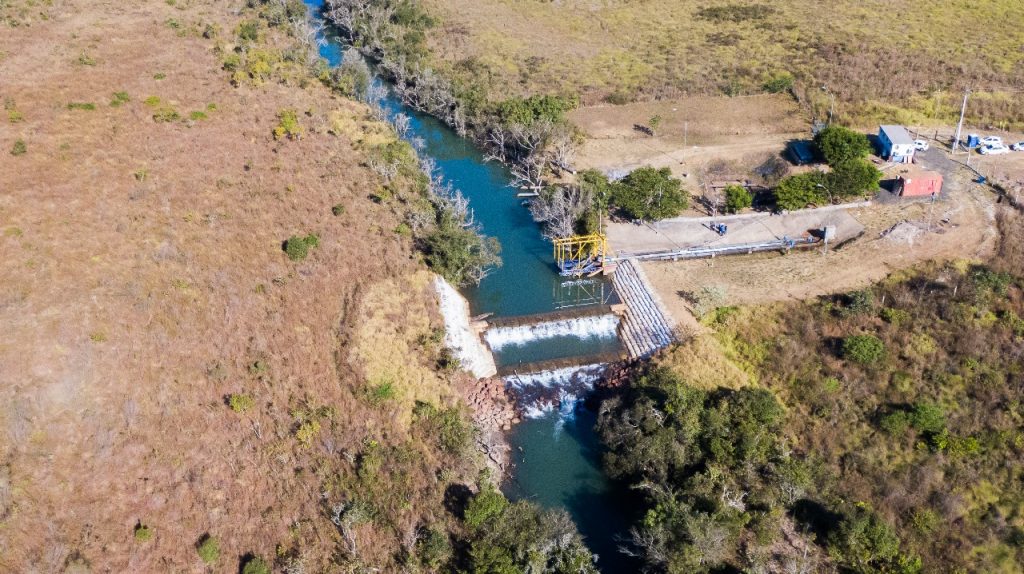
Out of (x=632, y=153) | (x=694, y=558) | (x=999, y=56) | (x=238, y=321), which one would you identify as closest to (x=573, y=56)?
(x=632, y=153)

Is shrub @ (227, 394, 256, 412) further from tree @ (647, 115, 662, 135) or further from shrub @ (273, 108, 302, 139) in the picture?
tree @ (647, 115, 662, 135)

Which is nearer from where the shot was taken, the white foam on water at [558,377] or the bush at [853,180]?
the white foam on water at [558,377]

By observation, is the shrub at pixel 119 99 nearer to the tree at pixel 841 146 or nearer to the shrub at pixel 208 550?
the shrub at pixel 208 550

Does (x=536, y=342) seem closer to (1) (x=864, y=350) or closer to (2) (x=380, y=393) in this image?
(2) (x=380, y=393)

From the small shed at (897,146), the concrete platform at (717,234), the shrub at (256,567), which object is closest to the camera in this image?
the shrub at (256,567)

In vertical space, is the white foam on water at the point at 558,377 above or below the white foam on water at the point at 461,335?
below

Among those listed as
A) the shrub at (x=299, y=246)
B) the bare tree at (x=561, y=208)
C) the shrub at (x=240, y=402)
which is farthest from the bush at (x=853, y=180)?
the shrub at (x=240, y=402)

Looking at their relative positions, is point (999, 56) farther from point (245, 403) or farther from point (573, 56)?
point (245, 403)

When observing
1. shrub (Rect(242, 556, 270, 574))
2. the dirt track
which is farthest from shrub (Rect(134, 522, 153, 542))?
the dirt track
